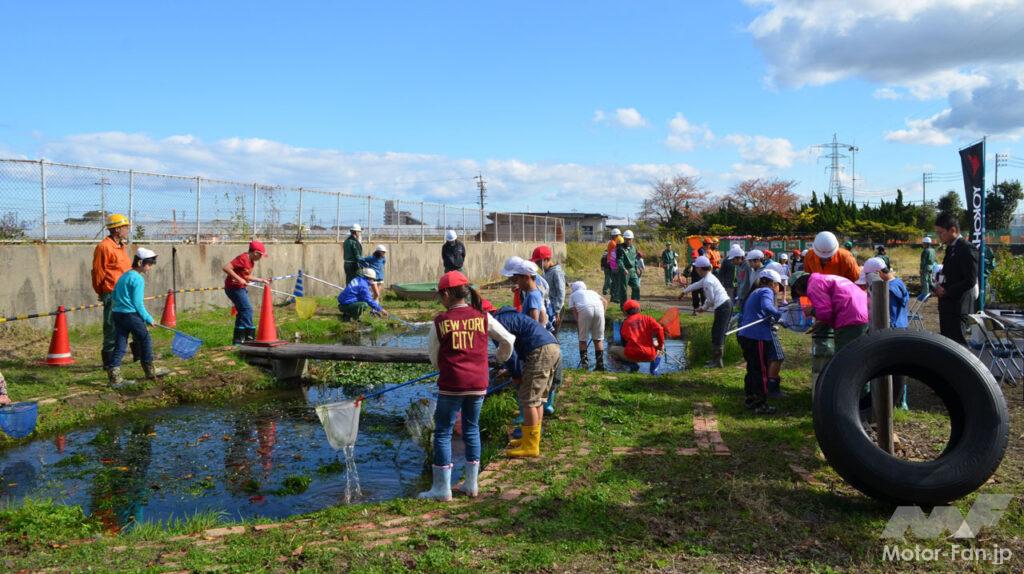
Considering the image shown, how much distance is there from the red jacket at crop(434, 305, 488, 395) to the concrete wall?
8.69m

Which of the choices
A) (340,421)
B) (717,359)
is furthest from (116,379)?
(717,359)

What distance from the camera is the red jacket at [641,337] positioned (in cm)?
984

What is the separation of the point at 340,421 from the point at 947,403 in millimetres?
4217

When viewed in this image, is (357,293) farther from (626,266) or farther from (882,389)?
(882,389)

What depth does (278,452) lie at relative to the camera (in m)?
6.77

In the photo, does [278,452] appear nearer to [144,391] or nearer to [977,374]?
[144,391]

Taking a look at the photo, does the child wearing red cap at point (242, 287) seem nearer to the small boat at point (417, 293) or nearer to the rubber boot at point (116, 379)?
the rubber boot at point (116, 379)

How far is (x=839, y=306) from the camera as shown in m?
6.25

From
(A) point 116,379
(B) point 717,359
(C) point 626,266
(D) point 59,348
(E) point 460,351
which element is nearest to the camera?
(E) point 460,351

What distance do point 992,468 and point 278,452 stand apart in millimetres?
5564

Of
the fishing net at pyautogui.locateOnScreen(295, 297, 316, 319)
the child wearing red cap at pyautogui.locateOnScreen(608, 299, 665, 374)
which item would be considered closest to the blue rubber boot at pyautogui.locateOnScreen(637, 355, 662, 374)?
the child wearing red cap at pyautogui.locateOnScreen(608, 299, 665, 374)

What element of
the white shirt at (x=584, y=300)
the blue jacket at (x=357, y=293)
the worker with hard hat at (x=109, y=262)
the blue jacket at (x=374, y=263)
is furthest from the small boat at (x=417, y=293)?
the worker with hard hat at (x=109, y=262)

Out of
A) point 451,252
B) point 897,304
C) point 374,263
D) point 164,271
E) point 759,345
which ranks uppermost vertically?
point 451,252

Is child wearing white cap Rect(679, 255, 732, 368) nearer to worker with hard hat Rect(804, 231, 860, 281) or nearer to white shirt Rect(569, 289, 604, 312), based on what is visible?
white shirt Rect(569, 289, 604, 312)
